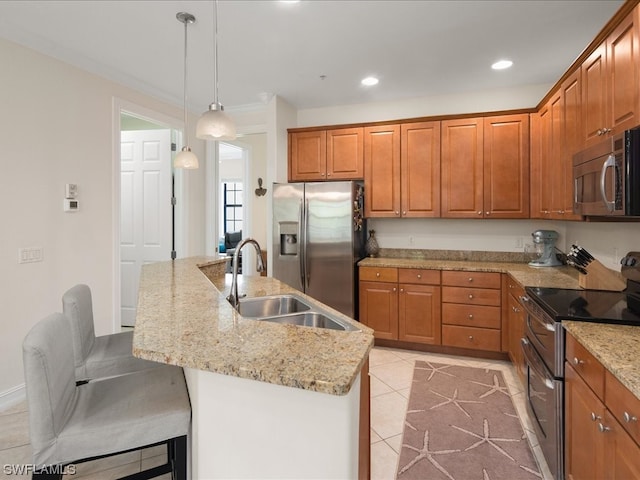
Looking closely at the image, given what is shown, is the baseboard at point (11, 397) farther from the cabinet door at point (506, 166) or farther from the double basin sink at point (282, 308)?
the cabinet door at point (506, 166)

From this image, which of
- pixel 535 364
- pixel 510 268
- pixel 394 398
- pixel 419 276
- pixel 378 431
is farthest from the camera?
pixel 419 276

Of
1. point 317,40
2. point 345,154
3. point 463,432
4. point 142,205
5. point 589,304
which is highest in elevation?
point 317,40

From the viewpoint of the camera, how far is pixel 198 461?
3.53 ft

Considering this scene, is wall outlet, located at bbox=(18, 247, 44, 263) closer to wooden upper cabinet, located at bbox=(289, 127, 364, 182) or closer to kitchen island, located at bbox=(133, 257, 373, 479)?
kitchen island, located at bbox=(133, 257, 373, 479)

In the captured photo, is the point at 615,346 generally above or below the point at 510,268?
below

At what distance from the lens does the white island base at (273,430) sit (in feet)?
2.98

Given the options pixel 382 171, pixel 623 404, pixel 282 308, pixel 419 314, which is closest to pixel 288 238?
pixel 382 171

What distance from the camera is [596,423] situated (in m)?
1.35

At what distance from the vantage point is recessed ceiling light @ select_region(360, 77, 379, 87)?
3.49 meters

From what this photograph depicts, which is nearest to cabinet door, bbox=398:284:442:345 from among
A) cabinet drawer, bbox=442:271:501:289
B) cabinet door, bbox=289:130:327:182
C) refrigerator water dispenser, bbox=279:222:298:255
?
cabinet drawer, bbox=442:271:501:289

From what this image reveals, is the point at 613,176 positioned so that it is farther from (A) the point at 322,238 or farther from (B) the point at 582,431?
(A) the point at 322,238

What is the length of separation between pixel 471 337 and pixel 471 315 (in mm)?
216

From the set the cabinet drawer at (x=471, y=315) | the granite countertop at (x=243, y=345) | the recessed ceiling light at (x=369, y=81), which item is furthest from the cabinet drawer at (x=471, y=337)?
the recessed ceiling light at (x=369, y=81)

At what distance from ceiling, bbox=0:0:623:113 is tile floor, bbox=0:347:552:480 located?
2.71m
